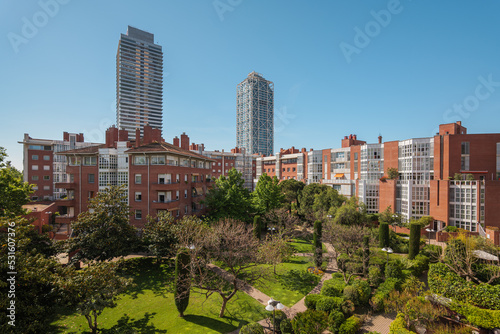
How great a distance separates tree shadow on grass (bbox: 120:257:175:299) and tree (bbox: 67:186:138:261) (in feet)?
7.63

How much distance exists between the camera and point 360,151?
52.7 metres

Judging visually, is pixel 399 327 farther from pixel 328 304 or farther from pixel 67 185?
pixel 67 185

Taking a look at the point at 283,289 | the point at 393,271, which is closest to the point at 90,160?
the point at 283,289

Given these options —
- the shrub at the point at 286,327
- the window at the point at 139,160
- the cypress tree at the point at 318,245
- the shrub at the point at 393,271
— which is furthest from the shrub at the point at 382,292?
the window at the point at 139,160

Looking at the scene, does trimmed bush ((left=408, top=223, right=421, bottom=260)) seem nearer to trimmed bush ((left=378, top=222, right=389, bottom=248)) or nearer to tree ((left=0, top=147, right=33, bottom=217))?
trimmed bush ((left=378, top=222, right=389, bottom=248))

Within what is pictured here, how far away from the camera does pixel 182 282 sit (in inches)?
657

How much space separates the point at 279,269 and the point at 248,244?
996 cm

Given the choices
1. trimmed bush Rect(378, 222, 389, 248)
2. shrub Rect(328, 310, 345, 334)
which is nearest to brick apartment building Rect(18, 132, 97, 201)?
shrub Rect(328, 310, 345, 334)

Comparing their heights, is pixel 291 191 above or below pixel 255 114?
below

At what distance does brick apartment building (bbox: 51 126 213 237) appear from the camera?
33.2 meters

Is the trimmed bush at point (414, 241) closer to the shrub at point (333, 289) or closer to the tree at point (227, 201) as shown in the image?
the shrub at point (333, 289)

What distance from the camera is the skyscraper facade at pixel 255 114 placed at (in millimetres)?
184625

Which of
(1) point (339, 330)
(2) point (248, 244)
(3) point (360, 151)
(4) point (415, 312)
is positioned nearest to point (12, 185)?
(2) point (248, 244)

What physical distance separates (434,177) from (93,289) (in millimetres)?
51988
